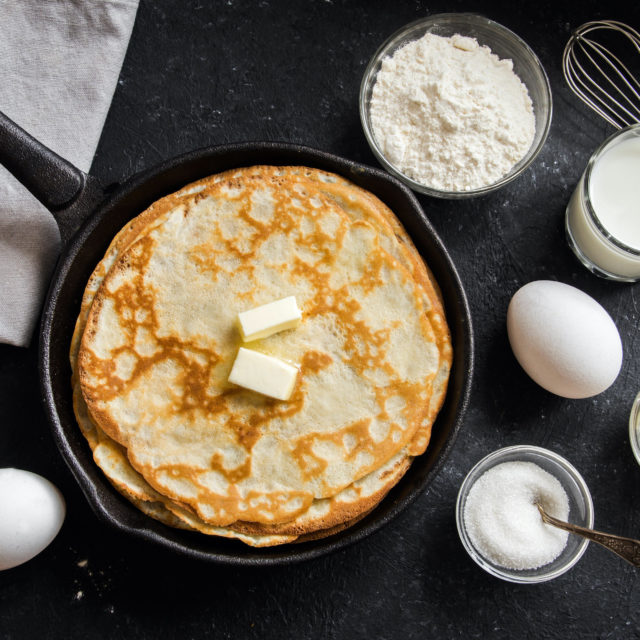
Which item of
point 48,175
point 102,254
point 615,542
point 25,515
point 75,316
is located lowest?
point 25,515

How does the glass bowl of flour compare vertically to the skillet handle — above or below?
above

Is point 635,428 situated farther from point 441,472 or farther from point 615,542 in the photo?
point 441,472

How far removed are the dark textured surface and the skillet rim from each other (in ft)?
0.67

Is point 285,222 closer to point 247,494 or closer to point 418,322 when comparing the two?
point 418,322

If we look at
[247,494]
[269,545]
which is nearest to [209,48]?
[247,494]

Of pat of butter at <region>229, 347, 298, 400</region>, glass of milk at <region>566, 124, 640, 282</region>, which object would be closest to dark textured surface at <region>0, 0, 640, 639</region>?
glass of milk at <region>566, 124, 640, 282</region>

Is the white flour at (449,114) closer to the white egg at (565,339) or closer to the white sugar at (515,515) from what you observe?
the white egg at (565,339)

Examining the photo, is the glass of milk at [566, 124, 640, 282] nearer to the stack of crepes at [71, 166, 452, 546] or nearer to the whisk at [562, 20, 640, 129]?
the whisk at [562, 20, 640, 129]

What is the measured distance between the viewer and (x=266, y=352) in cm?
177

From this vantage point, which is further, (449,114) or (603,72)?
(603,72)

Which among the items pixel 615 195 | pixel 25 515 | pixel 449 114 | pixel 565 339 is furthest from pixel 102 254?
pixel 615 195

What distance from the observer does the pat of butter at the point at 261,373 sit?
5.58ft

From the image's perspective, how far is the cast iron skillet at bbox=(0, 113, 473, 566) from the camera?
176 cm

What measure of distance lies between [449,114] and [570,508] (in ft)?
3.76
